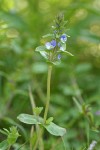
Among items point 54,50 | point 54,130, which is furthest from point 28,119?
point 54,50

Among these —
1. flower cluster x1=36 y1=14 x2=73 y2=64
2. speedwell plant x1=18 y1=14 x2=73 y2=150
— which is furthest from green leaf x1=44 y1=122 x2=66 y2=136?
flower cluster x1=36 y1=14 x2=73 y2=64

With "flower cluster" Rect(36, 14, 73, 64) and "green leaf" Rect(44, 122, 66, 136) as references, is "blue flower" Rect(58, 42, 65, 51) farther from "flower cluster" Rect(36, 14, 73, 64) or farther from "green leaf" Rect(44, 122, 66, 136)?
"green leaf" Rect(44, 122, 66, 136)

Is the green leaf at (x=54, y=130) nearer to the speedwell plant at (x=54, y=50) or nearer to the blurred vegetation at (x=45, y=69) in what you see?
the speedwell plant at (x=54, y=50)

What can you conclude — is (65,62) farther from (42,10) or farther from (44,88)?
(42,10)

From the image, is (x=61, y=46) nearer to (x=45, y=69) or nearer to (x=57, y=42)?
(x=57, y=42)

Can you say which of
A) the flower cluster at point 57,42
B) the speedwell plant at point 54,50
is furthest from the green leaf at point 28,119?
the flower cluster at point 57,42

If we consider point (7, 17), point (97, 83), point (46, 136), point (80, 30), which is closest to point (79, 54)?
point (80, 30)
